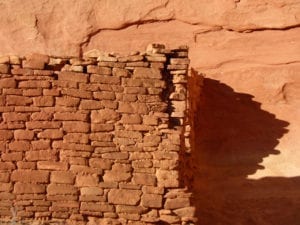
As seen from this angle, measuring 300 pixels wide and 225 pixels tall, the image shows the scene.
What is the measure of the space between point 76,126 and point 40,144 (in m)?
0.38

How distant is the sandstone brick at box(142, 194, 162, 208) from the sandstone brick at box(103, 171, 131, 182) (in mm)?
248

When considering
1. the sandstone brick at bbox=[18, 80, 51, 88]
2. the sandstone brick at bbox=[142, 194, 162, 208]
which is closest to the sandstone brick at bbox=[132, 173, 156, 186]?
the sandstone brick at bbox=[142, 194, 162, 208]

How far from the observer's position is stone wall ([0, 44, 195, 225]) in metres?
6.47

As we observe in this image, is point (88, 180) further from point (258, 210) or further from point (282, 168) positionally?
point (282, 168)


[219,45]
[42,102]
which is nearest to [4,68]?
[42,102]

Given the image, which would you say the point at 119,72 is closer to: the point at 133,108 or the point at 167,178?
the point at 133,108

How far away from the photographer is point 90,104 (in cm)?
648

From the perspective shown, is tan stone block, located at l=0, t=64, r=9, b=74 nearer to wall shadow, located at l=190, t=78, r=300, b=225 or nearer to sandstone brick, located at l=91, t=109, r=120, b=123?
sandstone brick, located at l=91, t=109, r=120, b=123

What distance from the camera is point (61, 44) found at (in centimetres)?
1104

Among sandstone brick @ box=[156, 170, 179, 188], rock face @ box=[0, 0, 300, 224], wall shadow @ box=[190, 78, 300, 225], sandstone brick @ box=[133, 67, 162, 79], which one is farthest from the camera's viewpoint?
rock face @ box=[0, 0, 300, 224]

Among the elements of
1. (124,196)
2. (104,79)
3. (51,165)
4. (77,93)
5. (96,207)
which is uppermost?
(104,79)

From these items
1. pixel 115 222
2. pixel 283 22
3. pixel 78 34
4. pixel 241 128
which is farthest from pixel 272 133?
pixel 115 222

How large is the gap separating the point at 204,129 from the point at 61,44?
8.98 feet

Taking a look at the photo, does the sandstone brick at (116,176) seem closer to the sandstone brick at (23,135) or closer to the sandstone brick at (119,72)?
the sandstone brick at (23,135)
